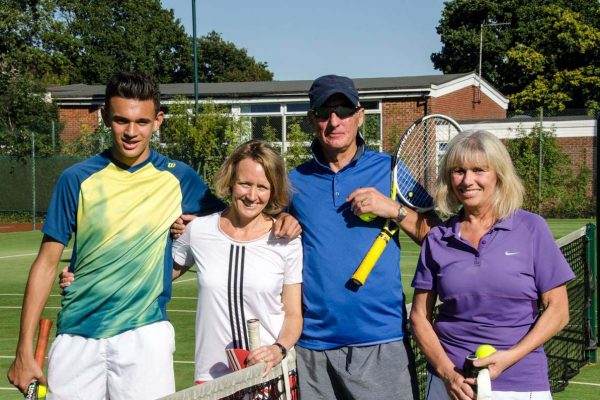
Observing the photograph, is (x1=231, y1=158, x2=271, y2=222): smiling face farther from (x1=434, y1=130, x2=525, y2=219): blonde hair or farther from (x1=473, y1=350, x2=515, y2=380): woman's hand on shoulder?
(x1=473, y1=350, x2=515, y2=380): woman's hand on shoulder

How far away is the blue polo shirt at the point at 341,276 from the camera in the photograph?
3893 mm

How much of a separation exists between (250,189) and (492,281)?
104 cm

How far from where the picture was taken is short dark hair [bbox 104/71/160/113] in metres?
3.85

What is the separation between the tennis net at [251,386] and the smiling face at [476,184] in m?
0.96

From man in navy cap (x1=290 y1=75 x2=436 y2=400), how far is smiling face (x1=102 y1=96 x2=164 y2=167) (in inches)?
27.4

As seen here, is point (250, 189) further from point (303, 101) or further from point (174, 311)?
point (303, 101)

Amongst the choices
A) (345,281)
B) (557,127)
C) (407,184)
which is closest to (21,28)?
(557,127)

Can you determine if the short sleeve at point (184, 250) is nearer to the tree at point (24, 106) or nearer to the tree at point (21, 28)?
the tree at point (24, 106)

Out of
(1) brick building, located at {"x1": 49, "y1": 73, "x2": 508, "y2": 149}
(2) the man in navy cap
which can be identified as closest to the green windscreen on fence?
(1) brick building, located at {"x1": 49, "y1": 73, "x2": 508, "y2": 149}

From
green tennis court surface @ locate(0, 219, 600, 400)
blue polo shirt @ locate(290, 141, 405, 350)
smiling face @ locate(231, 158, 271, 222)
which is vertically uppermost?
smiling face @ locate(231, 158, 271, 222)

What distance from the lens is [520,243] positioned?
3.56m

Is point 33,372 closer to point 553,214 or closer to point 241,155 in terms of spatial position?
point 241,155

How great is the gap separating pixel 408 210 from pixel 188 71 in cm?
6043

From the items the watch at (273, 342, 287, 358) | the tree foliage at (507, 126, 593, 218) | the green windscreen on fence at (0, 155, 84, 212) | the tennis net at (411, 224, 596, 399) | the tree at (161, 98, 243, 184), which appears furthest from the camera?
the green windscreen on fence at (0, 155, 84, 212)
